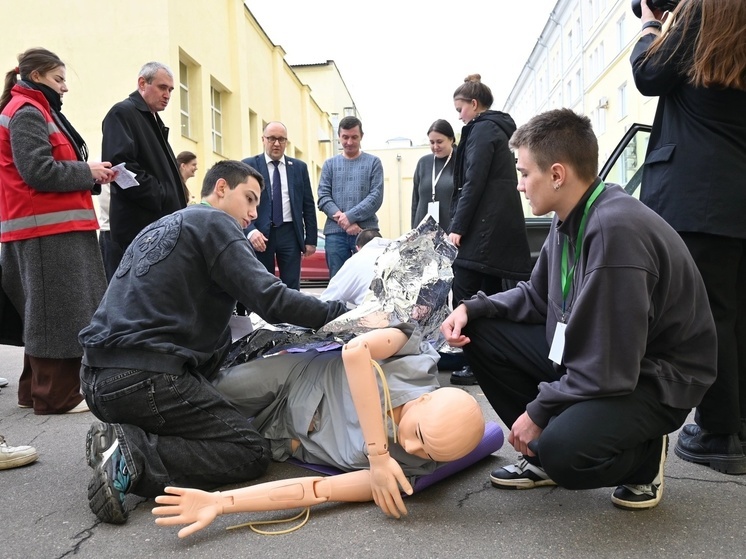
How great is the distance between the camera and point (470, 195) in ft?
12.2

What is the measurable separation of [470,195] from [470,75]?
881mm

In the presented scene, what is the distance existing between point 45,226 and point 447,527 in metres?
2.48

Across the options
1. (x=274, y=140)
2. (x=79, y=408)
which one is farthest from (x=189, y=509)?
(x=274, y=140)

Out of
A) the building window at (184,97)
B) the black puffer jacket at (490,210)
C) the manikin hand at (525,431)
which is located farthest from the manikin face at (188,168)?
the building window at (184,97)

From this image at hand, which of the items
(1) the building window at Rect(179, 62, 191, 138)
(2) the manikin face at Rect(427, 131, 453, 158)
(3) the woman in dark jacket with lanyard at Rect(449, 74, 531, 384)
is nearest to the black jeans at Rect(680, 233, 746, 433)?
(3) the woman in dark jacket with lanyard at Rect(449, 74, 531, 384)

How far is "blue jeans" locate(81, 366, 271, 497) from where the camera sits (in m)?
2.10

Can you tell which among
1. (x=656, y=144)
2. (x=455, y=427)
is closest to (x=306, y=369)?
(x=455, y=427)

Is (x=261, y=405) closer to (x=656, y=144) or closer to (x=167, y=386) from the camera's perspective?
(x=167, y=386)

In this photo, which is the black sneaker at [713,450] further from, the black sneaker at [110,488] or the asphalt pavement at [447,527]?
the black sneaker at [110,488]

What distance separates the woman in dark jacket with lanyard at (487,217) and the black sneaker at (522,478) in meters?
1.48

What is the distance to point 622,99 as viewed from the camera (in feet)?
58.8

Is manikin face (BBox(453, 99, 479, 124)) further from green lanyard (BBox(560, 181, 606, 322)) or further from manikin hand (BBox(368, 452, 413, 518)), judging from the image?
manikin hand (BBox(368, 452, 413, 518))

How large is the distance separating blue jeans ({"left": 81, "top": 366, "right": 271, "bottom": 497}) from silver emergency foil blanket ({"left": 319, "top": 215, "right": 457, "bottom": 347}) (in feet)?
1.57

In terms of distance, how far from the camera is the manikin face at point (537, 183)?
195 centimetres
